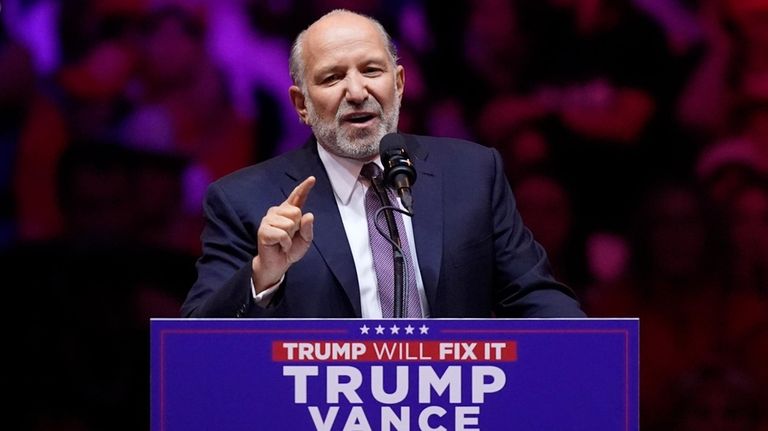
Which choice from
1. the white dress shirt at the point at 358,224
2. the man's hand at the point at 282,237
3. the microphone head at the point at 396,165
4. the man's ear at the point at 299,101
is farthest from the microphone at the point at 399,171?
the man's ear at the point at 299,101

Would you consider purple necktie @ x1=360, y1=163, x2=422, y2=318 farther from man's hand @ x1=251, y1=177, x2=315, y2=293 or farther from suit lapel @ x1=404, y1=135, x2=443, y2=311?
man's hand @ x1=251, y1=177, x2=315, y2=293

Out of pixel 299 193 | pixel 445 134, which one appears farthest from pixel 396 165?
pixel 445 134

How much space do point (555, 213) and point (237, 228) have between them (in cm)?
162

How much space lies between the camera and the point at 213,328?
1.55m

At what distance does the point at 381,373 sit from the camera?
1.54 meters

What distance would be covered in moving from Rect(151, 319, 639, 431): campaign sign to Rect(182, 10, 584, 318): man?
16.9 inches

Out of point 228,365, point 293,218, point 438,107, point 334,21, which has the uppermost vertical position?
point 438,107

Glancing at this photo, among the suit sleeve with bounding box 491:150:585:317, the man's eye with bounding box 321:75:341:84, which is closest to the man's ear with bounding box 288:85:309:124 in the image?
the man's eye with bounding box 321:75:341:84

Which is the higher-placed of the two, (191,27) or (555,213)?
(191,27)

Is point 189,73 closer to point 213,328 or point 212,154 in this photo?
point 212,154

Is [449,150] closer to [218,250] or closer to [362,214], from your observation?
[362,214]

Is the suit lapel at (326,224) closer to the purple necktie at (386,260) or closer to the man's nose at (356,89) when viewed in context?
the purple necktie at (386,260)

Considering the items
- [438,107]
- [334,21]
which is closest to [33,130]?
[438,107]

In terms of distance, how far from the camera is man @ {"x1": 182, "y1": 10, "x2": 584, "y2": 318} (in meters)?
2.06
